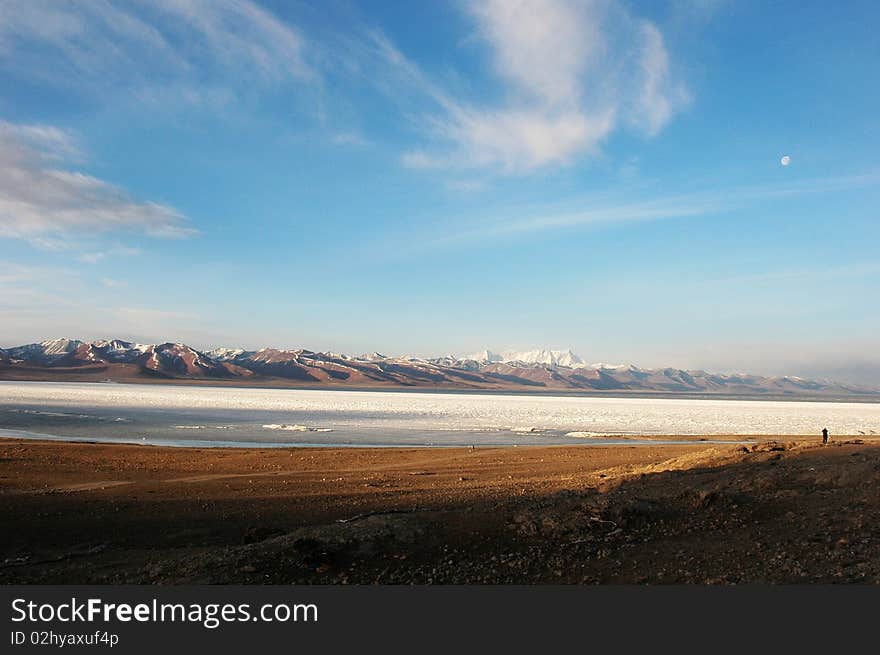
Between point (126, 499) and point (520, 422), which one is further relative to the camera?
point (520, 422)

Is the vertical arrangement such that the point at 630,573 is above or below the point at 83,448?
above

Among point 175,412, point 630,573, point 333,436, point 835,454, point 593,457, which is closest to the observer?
point 630,573

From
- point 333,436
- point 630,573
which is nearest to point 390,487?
point 630,573

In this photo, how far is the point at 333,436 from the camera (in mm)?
39594

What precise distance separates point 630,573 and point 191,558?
268 inches

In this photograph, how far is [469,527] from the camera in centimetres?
1056

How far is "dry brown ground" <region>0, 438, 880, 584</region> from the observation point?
838cm

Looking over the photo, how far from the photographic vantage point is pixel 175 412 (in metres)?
58.1

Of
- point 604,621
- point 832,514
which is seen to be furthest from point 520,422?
point 604,621

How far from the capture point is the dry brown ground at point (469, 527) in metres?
8.38

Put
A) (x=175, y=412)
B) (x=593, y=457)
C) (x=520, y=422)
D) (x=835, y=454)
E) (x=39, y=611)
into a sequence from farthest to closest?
(x=175, y=412) → (x=520, y=422) → (x=593, y=457) → (x=835, y=454) → (x=39, y=611)

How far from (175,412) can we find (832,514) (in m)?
58.6

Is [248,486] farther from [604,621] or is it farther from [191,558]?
[604,621]

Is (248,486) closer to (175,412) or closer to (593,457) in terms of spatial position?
(593,457)
